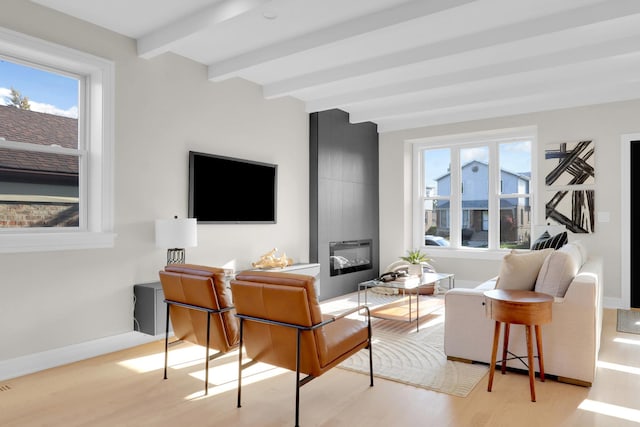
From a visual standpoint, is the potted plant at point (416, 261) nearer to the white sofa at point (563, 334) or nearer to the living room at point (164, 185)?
the living room at point (164, 185)

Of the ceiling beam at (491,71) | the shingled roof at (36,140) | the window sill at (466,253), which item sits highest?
the ceiling beam at (491,71)

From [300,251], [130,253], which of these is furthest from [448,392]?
[300,251]

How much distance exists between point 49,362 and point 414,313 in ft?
11.0

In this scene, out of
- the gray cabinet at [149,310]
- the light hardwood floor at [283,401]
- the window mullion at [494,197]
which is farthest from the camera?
the window mullion at [494,197]

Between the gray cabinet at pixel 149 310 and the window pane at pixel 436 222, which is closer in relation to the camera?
the gray cabinet at pixel 149 310

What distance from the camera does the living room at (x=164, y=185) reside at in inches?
133

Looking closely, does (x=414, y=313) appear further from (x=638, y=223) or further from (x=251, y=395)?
(x=638, y=223)

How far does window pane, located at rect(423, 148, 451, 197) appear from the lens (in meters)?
7.29

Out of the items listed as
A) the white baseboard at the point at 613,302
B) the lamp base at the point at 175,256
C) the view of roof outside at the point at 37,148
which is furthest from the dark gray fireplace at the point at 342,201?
the white baseboard at the point at 613,302

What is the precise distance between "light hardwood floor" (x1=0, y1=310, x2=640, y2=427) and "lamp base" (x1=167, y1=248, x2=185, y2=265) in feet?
3.60

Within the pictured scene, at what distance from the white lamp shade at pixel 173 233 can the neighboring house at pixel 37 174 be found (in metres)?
0.71

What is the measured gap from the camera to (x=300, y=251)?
5996 mm

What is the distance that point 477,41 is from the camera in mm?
3807

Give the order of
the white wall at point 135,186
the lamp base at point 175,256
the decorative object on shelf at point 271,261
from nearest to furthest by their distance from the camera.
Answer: the white wall at point 135,186, the lamp base at point 175,256, the decorative object on shelf at point 271,261
